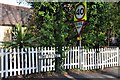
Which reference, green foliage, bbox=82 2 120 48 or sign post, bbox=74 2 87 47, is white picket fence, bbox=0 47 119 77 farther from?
sign post, bbox=74 2 87 47

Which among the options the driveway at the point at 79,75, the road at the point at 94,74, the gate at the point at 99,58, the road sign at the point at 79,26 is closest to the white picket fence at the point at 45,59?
the gate at the point at 99,58

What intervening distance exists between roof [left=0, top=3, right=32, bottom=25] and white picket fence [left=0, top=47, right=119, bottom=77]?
9020mm

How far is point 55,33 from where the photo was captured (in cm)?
1143

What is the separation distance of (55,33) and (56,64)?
1484 millimetres

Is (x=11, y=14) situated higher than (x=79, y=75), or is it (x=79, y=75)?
(x=11, y=14)

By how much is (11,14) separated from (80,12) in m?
12.7

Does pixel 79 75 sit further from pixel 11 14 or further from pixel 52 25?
pixel 11 14

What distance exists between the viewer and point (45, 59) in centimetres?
1042

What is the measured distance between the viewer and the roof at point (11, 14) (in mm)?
20789

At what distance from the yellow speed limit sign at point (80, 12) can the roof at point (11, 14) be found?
9.26m

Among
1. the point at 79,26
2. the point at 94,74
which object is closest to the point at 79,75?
the point at 94,74

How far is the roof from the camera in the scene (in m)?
20.8

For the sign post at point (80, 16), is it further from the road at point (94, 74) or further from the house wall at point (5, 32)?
the house wall at point (5, 32)

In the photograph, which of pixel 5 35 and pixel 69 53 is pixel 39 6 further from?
pixel 5 35
